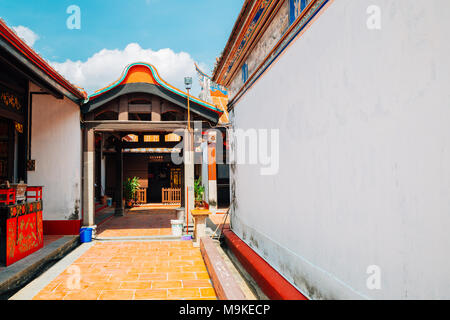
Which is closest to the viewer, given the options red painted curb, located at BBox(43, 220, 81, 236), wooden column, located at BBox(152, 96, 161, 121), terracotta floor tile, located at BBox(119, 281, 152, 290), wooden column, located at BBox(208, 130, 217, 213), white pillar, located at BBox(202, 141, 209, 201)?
terracotta floor tile, located at BBox(119, 281, 152, 290)

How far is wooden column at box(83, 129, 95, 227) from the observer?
7802 millimetres

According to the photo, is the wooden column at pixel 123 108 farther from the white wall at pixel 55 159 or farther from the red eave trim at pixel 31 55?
Result: the white wall at pixel 55 159

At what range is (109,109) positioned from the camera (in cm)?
808

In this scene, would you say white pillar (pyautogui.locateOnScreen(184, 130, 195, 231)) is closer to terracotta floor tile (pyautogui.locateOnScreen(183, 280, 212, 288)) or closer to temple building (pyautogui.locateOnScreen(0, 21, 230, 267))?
temple building (pyautogui.locateOnScreen(0, 21, 230, 267))

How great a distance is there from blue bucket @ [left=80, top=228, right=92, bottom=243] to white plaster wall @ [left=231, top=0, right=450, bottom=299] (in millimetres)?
5626

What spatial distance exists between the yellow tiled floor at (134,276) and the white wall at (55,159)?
1527 millimetres

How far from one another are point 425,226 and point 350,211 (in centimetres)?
78

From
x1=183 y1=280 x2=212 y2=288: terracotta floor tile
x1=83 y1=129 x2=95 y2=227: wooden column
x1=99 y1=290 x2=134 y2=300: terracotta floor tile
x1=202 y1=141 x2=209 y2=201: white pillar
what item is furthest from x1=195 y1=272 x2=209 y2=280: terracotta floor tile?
x1=202 y1=141 x2=209 y2=201: white pillar

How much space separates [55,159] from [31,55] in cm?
337

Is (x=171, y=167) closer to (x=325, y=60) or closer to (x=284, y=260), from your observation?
(x=284, y=260)

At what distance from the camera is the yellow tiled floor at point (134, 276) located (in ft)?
14.5

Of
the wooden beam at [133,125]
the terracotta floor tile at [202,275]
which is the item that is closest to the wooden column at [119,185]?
the wooden beam at [133,125]

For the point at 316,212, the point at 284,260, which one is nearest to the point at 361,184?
the point at 316,212

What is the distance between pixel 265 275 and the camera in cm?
412
